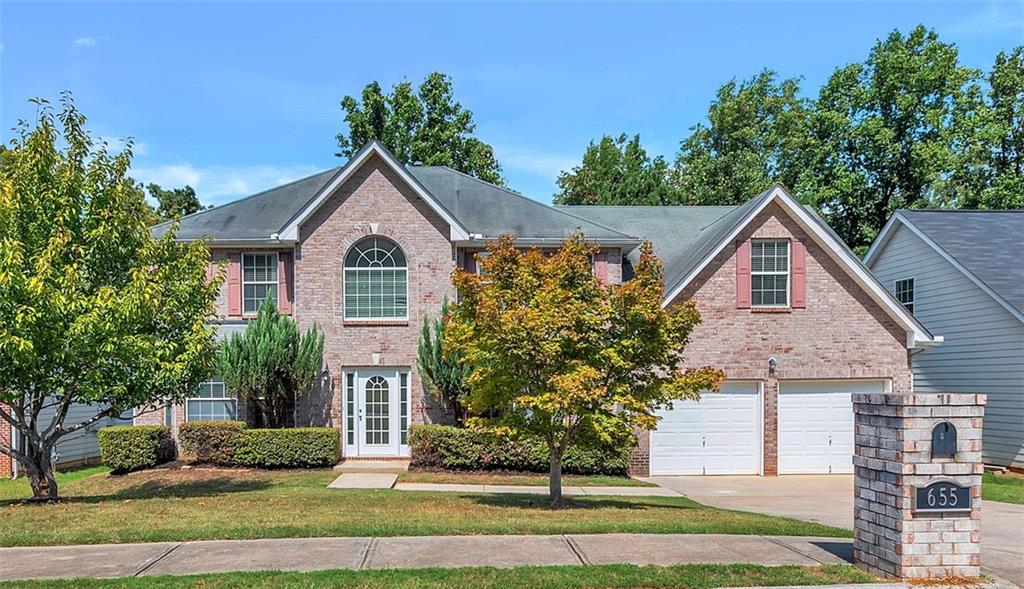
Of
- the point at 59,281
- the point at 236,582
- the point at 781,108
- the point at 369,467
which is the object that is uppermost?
the point at 781,108

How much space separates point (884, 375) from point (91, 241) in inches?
667

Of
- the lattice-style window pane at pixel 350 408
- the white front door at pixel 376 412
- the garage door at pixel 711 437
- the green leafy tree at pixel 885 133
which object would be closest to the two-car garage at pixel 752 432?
the garage door at pixel 711 437

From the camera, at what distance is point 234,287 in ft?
60.4

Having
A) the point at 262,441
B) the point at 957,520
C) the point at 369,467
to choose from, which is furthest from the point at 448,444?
the point at 957,520

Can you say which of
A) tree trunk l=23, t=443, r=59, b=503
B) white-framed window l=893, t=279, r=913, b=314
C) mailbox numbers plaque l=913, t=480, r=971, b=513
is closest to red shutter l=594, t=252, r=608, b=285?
white-framed window l=893, t=279, r=913, b=314

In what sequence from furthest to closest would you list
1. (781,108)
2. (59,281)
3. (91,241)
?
(781,108) < (91,241) < (59,281)

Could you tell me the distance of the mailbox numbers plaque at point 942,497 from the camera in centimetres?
624

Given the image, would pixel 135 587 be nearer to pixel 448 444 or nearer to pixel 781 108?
pixel 448 444

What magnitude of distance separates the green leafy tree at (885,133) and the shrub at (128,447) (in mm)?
27615

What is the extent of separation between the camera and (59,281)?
445 inches

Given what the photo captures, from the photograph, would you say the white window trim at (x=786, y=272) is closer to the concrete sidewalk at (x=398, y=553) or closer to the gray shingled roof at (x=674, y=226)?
the gray shingled roof at (x=674, y=226)

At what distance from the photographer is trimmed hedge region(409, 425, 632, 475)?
645 inches

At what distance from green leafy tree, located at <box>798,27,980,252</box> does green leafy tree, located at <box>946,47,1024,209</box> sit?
739mm

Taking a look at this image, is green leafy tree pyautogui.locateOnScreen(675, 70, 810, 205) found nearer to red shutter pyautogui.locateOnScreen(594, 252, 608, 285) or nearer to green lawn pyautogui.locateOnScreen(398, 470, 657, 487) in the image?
red shutter pyautogui.locateOnScreen(594, 252, 608, 285)
